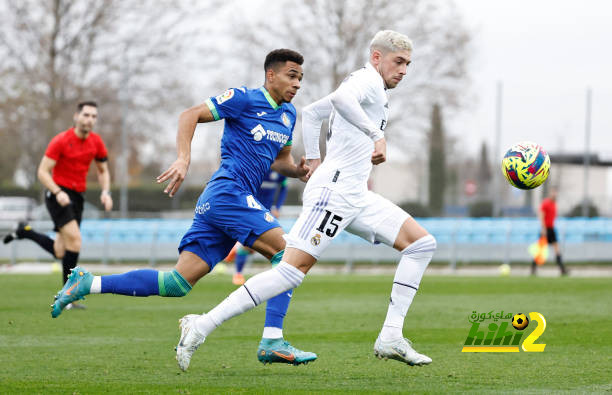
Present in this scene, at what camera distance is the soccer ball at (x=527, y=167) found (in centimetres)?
695

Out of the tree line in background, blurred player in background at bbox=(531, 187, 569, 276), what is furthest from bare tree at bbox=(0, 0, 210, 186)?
blurred player in background at bbox=(531, 187, 569, 276)

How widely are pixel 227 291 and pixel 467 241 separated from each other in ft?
36.1

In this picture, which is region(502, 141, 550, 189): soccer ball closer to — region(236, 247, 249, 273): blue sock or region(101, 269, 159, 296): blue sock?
region(101, 269, 159, 296): blue sock

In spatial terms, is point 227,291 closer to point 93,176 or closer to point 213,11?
point 213,11

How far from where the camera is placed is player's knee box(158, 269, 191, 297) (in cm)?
615

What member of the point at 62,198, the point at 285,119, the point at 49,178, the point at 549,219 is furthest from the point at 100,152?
the point at 549,219

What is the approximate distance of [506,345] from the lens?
711cm

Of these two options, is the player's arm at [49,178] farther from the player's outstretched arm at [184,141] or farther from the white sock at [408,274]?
the white sock at [408,274]

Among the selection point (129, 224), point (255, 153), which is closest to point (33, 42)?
point (129, 224)

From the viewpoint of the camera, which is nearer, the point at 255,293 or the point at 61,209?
the point at 255,293

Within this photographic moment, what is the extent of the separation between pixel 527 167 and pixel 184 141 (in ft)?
9.13

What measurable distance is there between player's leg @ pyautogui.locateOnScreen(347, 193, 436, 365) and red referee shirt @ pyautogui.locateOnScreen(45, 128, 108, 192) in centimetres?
550

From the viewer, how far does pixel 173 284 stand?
6.15m

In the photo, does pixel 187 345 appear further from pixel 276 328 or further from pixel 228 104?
pixel 228 104
